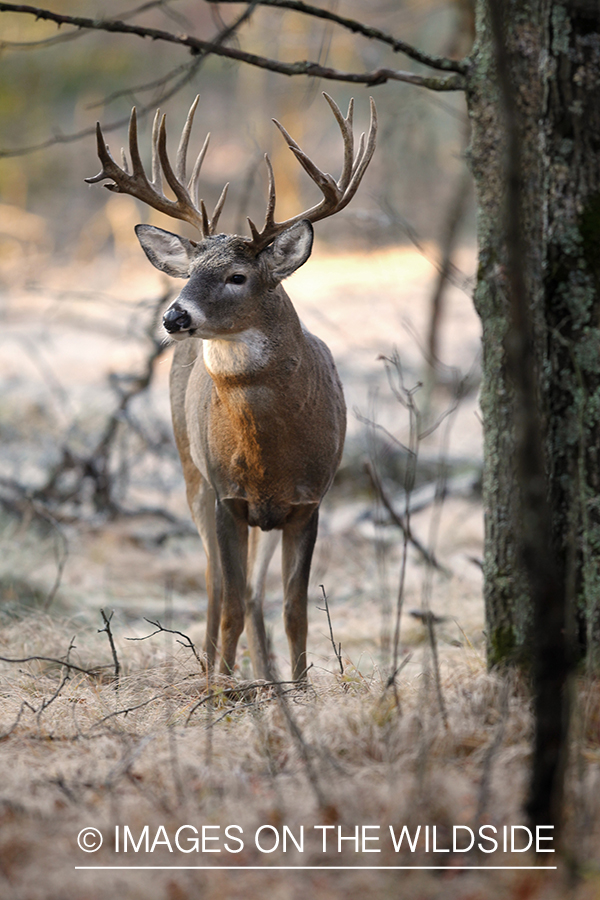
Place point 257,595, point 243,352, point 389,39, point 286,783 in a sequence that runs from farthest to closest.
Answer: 1. point 257,595
2. point 243,352
3. point 389,39
4. point 286,783

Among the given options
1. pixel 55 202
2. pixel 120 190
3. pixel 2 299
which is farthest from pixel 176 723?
pixel 55 202

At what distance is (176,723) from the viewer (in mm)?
3713

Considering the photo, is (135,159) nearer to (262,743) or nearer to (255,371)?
(255,371)

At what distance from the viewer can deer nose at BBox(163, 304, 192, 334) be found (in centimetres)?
406

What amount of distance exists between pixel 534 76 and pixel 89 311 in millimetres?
14700

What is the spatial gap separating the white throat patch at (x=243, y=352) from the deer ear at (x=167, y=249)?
494 mm

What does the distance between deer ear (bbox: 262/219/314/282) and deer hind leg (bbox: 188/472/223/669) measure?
1558mm

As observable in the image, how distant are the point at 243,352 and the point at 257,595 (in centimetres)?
152

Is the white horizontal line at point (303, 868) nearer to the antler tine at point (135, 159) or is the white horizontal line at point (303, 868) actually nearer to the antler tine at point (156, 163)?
the antler tine at point (135, 159)

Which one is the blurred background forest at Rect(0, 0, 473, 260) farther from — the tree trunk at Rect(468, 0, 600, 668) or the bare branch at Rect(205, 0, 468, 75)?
the tree trunk at Rect(468, 0, 600, 668)

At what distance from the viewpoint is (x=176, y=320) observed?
407 centimetres

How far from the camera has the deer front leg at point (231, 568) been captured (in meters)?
4.66

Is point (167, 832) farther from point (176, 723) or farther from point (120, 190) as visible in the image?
point (120, 190)

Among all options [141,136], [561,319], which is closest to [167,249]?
[561,319]
